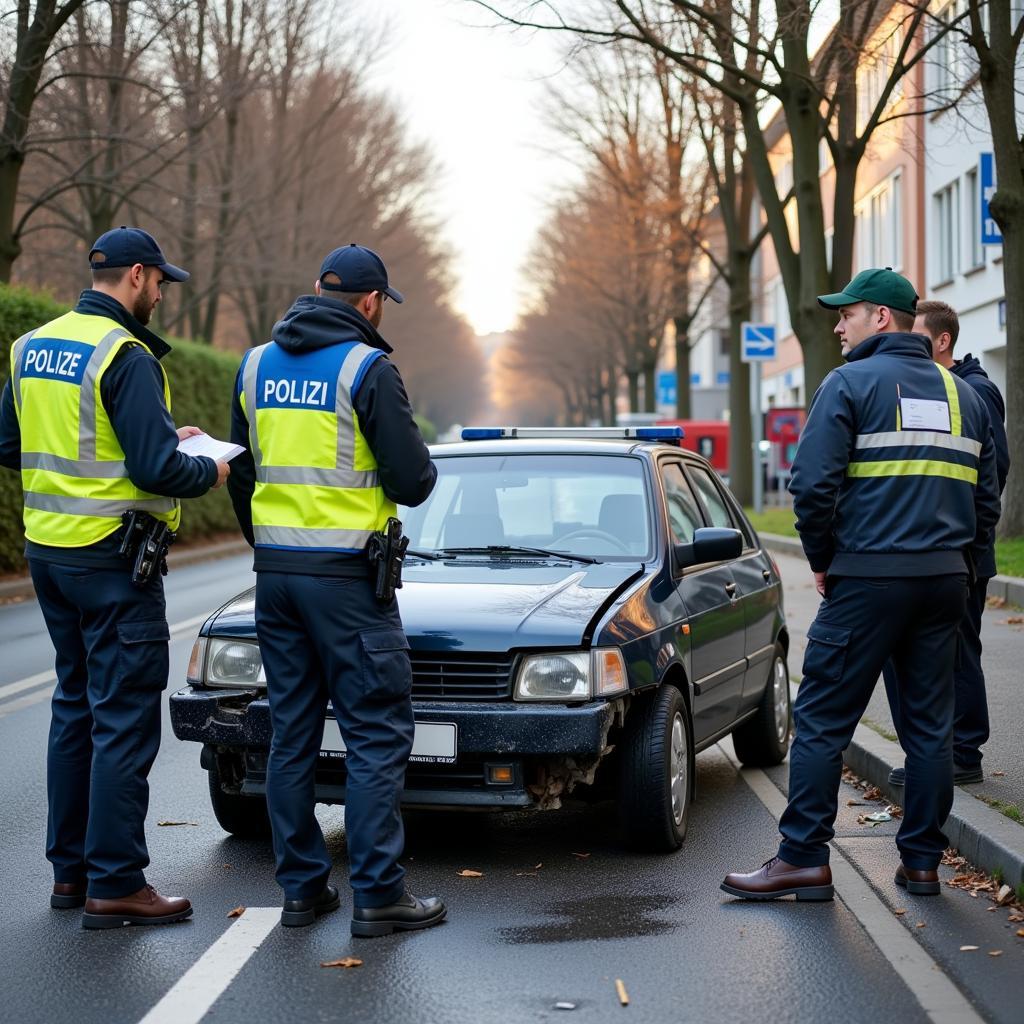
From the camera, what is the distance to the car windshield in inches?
264

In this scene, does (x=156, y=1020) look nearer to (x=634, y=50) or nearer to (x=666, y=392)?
(x=634, y=50)

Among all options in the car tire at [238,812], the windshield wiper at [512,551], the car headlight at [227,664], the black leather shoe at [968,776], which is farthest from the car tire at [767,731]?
the car headlight at [227,664]

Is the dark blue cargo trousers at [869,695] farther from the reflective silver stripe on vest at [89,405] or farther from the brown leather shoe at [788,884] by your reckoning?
the reflective silver stripe on vest at [89,405]

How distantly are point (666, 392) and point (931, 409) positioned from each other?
150 feet

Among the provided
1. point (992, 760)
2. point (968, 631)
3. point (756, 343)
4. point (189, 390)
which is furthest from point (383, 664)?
point (756, 343)

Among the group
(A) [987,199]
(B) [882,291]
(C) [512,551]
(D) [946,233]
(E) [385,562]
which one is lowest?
(C) [512,551]

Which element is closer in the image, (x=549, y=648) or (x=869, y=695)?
(x=869, y=695)

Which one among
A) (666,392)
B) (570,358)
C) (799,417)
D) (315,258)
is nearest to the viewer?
(799,417)

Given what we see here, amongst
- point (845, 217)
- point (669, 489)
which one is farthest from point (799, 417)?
point (669, 489)

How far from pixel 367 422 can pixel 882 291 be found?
1.81 meters

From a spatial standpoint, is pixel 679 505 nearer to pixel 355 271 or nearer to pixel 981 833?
pixel 981 833

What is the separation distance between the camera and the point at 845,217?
20.1 meters

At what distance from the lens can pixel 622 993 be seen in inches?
168

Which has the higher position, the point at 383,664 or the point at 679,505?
the point at 679,505
